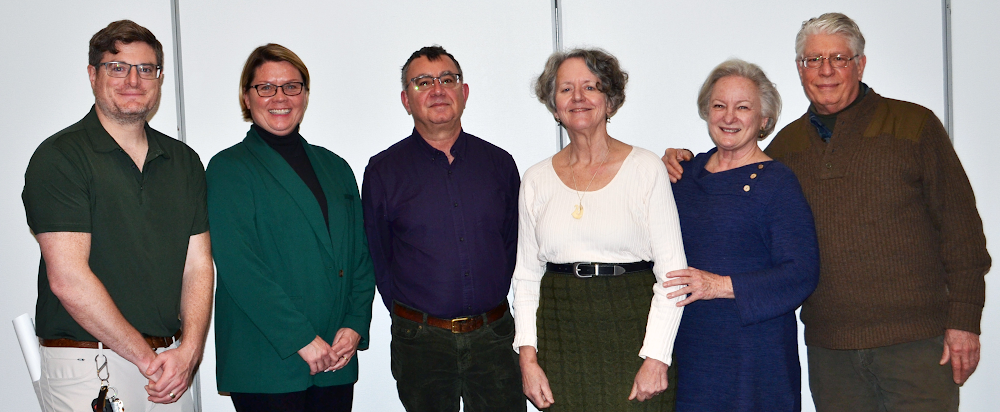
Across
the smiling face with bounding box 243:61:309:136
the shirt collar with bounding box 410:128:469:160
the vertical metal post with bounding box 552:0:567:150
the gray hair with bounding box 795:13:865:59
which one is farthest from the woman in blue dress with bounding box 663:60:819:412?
the smiling face with bounding box 243:61:309:136

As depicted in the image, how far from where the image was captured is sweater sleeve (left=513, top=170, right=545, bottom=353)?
2.11 meters

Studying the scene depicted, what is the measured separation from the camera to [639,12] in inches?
116

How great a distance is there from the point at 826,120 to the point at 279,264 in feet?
6.45

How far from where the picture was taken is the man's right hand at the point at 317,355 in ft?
6.86

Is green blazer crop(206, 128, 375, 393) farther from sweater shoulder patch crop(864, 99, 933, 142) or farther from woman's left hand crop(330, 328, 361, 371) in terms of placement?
sweater shoulder patch crop(864, 99, 933, 142)

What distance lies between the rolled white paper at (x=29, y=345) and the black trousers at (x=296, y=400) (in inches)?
22.0

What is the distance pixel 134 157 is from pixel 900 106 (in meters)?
2.51

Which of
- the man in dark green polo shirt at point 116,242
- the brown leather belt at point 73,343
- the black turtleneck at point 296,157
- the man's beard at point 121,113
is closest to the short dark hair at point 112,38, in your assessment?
the man in dark green polo shirt at point 116,242

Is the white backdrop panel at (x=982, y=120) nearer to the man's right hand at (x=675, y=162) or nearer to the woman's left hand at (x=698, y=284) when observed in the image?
the man's right hand at (x=675, y=162)

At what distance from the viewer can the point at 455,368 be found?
2297 millimetres

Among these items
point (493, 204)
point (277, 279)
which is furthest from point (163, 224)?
point (493, 204)

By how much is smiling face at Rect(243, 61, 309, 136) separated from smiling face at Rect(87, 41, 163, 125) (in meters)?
0.34

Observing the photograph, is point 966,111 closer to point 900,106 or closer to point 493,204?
point 900,106

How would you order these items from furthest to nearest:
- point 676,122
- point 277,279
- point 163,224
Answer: point 676,122 < point 277,279 < point 163,224
